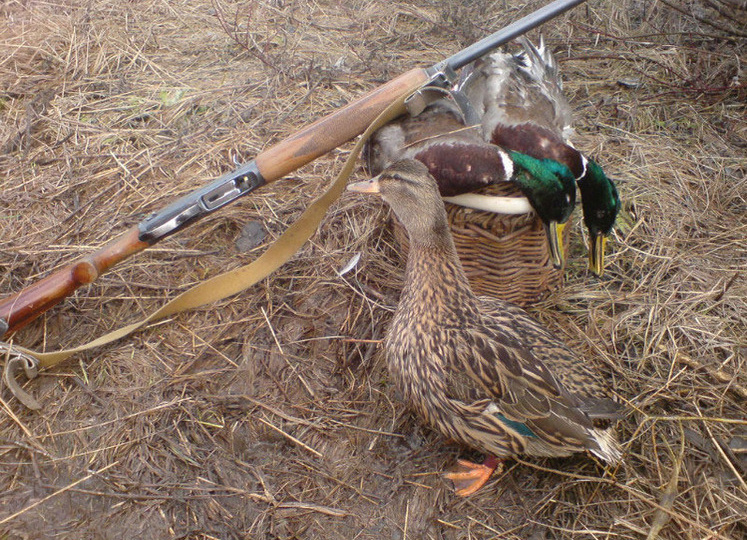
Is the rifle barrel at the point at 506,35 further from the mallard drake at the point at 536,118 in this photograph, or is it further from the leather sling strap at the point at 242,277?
the leather sling strap at the point at 242,277

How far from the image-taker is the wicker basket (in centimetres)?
253

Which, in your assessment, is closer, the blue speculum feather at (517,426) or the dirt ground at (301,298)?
the blue speculum feather at (517,426)

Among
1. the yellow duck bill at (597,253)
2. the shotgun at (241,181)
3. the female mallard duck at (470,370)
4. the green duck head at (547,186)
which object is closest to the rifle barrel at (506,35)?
the shotgun at (241,181)

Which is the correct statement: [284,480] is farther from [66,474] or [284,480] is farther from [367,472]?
[66,474]

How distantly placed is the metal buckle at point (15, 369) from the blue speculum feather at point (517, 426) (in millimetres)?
1962

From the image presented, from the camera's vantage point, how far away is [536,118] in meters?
2.80

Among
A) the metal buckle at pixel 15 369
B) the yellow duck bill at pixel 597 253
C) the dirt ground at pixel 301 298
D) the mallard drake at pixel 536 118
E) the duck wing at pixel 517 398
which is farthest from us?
the yellow duck bill at pixel 597 253

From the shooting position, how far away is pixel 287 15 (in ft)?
15.4

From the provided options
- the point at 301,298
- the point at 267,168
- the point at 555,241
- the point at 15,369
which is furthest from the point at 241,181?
the point at 555,241

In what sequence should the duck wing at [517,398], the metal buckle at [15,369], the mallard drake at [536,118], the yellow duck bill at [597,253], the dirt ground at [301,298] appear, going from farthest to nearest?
1. the yellow duck bill at [597,253]
2. the mallard drake at [536,118]
3. the metal buckle at [15,369]
4. the dirt ground at [301,298]
5. the duck wing at [517,398]

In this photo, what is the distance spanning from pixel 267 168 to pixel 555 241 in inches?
52.6

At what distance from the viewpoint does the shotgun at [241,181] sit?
2557 mm

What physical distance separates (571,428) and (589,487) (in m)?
0.37

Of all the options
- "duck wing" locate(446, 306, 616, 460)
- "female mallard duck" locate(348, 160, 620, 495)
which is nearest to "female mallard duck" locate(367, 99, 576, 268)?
"female mallard duck" locate(348, 160, 620, 495)
